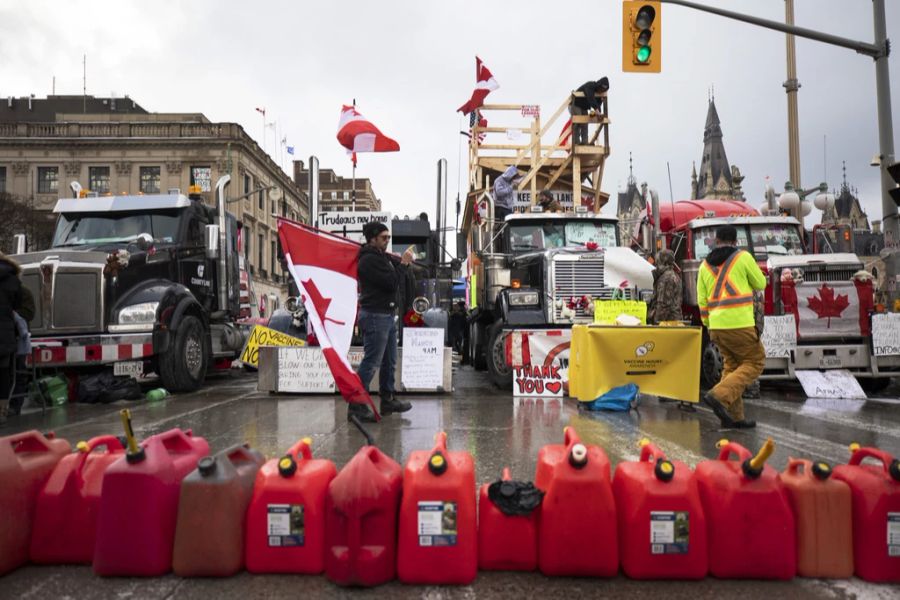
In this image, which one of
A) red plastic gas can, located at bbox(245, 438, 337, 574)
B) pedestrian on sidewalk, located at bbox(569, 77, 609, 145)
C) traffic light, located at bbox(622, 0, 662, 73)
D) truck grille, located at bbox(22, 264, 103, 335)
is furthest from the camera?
pedestrian on sidewalk, located at bbox(569, 77, 609, 145)

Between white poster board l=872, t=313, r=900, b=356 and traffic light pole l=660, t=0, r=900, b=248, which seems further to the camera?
traffic light pole l=660, t=0, r=900, b=248

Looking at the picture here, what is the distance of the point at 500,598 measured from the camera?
254 cm

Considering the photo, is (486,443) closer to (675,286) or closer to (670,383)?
(670,383)

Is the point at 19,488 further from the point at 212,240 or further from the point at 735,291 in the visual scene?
the point at 212,240

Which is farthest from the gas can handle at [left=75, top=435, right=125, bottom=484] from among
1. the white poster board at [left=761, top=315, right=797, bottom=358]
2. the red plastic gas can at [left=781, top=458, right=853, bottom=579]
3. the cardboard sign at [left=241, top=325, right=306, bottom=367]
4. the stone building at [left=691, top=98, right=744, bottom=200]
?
the stone building at [left=691, top=98, right=744, bottom=200]

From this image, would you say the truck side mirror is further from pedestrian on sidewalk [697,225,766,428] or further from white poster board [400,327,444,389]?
pedestrian on sidewalk [697,225,766,428]

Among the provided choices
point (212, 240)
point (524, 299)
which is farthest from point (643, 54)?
point (212, 240)

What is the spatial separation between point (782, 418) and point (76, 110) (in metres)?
71.5

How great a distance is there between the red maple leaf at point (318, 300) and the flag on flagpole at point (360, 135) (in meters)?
6.48

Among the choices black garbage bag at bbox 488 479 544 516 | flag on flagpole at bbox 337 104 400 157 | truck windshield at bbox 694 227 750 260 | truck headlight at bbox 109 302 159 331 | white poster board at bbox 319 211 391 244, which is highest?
flag on flagpole at bbox 337 104 400 157

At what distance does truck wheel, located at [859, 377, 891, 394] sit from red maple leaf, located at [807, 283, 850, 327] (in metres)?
1.32

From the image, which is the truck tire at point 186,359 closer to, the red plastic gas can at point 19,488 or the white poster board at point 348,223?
the white poster board at point 348,223

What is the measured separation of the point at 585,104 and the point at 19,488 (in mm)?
13189

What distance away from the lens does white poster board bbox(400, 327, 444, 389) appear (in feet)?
29.4
